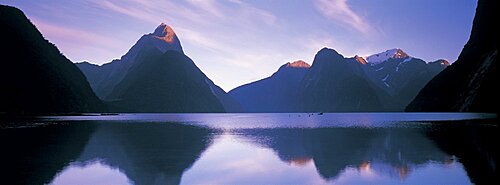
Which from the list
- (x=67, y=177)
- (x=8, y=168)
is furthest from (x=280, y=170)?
(x=8, y=168)

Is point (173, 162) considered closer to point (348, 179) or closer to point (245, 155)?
point (245, 155)

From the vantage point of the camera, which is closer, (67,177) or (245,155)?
(67,177)

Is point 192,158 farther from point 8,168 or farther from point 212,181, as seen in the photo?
point 8,168

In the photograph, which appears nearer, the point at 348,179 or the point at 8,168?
the point at 348,179

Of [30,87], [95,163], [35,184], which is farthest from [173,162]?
[30,87]

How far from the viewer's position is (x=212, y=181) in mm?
22234

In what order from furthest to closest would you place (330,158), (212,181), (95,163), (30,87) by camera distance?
(30,87) → (330,158) → (95,163) → (212,181)

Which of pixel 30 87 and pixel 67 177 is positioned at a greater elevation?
pixel 30 87

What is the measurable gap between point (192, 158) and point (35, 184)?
13.9 meters

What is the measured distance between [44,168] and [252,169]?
14215 millimetres

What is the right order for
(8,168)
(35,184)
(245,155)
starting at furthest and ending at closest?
(245,155), (8,168), (35,184)

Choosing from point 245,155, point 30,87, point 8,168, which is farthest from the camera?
point 30,87

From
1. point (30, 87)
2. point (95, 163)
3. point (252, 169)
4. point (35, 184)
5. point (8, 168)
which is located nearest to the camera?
point (35, 184)

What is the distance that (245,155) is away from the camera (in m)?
34.8
